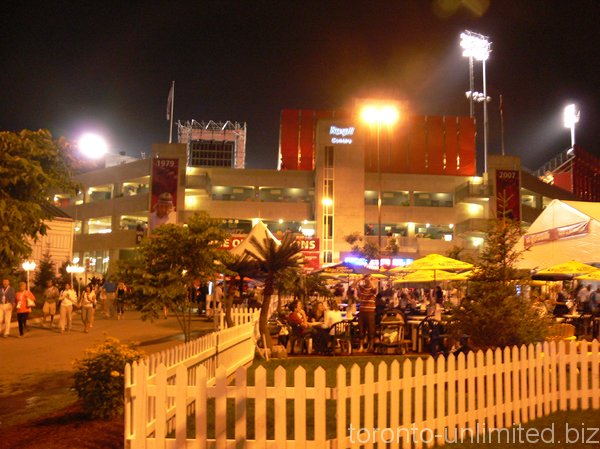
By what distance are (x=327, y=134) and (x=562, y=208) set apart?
3816cm

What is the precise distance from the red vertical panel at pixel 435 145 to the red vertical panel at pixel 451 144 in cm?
52

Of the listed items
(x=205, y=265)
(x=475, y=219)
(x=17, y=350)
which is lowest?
(x=17, y=350)

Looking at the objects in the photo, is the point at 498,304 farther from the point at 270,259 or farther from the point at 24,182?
the point at 24,182

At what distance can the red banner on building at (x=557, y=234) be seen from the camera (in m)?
11.9

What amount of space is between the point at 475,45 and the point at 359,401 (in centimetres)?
5466

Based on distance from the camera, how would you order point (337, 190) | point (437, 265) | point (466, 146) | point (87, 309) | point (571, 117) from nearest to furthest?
1. point (437, 265)
2. point (87, 309)
3. point (337, 190)
4. point (466, 146)
5. point (571, 117)

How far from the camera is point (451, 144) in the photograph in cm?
5606

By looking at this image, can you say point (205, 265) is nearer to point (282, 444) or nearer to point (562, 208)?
point (282, 444)

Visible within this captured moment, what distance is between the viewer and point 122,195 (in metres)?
55.5

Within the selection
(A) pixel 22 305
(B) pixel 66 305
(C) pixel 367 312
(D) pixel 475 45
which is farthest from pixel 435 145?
(A) pixel 22 305

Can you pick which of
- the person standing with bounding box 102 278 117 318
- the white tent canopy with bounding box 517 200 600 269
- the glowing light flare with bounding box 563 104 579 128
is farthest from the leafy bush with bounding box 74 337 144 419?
the glowing light flare with bounding box 563 104 579 128

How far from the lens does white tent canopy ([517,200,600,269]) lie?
11.7 m

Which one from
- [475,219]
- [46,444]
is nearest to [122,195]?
[475,219]

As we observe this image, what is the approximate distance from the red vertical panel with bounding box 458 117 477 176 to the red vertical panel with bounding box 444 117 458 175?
0.39 m
